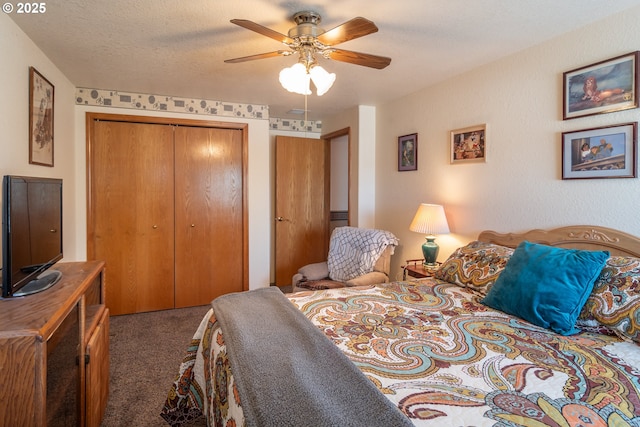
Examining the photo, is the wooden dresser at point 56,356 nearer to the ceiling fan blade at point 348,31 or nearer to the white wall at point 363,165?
the ceiling fan blade at point 348,31

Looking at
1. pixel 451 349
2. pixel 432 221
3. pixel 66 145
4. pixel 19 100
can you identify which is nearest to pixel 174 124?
pixel 66 145

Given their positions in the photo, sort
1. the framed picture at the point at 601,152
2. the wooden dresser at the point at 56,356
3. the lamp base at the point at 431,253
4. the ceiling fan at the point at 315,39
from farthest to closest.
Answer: the lamp base at the point at 431,253
the framed picture at the point at 601,152
the ceiling fan at the point at 315,39
the wooden dresser at the point at 56,356

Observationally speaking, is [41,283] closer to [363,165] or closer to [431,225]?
[431,225]

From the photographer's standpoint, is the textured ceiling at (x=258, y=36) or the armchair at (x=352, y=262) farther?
the armchair at (x=352, y=262)

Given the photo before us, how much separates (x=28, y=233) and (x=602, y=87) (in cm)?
312

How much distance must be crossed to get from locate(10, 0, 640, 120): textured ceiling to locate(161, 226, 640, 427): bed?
4.29ft

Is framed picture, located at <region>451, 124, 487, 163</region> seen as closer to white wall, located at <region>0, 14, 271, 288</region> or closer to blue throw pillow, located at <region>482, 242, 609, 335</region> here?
blue throw pillow, located at <region>482, 242, 609, 335</region>

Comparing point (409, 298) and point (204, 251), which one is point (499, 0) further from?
point (204, 251)

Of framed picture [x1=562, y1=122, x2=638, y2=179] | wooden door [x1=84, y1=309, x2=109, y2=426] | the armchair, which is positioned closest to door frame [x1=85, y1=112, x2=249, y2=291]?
the armchair

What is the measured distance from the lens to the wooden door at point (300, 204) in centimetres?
443

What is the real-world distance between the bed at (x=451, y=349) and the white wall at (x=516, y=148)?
0.64 feet

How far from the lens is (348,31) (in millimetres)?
1714

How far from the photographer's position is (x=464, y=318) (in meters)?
1.73

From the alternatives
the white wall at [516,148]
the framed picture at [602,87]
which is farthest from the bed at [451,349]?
the framed picture at [602,87]
